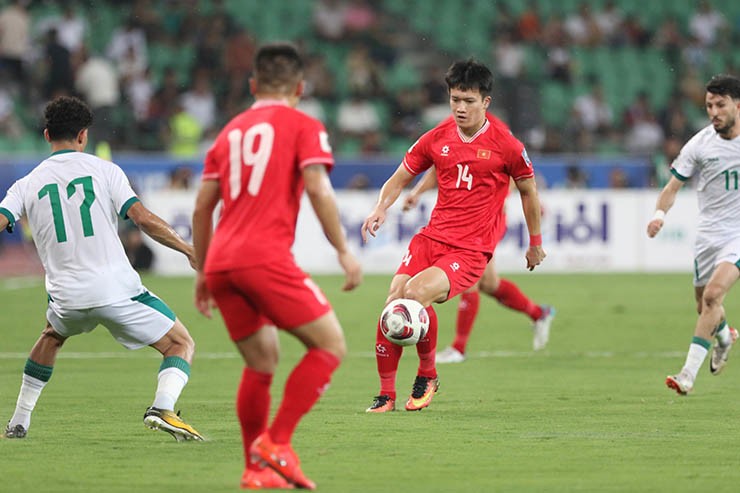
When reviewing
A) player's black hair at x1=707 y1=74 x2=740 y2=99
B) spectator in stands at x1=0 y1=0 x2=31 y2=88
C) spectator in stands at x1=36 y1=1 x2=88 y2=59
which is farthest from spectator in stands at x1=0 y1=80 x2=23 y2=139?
player's black hair at x1=707 y1=74 x2=740 y2=99

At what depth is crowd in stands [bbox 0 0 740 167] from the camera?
1026 inches

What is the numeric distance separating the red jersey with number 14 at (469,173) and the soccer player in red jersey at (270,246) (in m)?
3.37

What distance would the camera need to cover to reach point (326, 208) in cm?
595

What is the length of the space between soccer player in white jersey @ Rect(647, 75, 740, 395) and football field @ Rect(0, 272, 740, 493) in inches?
16.5

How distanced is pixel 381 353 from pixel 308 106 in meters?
17.6

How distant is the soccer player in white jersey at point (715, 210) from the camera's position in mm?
9891

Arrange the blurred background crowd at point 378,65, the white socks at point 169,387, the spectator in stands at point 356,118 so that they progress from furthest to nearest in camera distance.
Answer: the spectator in stands at point 356,118
the blurred background crowd at point 378,65
the white socks at point 169,387

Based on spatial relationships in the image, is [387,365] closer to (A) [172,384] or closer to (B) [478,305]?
(A) [172,384]

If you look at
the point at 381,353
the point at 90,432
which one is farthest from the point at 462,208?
the point at 90,432

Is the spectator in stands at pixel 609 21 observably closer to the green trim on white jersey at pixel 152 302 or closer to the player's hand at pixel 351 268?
the green trim on white jersey at pixel 152 302

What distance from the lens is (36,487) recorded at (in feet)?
20.5

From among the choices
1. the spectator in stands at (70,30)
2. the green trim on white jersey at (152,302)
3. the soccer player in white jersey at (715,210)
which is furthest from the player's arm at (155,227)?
the spectator in stands at (70,30)

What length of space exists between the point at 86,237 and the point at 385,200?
251cm

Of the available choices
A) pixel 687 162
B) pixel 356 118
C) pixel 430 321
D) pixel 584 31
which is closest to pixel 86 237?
pixel 430 321
